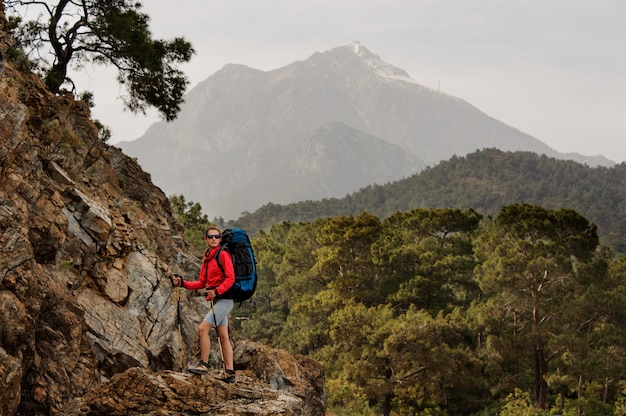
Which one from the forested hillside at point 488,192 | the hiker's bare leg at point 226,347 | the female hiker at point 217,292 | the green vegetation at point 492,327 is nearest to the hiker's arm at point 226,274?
the female hiker at point 217,292

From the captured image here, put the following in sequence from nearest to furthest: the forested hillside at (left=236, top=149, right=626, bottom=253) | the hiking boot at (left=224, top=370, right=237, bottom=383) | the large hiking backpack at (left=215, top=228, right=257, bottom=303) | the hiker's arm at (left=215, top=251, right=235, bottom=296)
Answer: the hiking boot at (left=224, top=370, right=237, bottom=383), the hiker's arm at (left=215, top=251, right=235, bottom=296), the large hiking backpack at (left=215, top=228, right=257, bottom=303), the forested hillside at (left=236, top=149, right=626, bottom=253)

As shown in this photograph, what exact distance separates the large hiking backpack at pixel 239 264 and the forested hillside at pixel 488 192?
133011mm

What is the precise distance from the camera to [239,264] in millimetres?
6906

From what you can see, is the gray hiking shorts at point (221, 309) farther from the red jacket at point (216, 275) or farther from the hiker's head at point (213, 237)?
the hiker's head at point (213, 237)

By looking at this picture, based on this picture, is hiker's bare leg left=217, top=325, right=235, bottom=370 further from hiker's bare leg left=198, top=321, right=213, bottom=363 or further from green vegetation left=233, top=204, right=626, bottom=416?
green vegetation left=233, top=204, right=626, bottom=416

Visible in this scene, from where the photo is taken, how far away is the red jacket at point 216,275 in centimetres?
679

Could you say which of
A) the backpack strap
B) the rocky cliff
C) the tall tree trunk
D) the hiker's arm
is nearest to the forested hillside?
the tall tree trunk

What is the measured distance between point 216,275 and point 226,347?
2.90 ft

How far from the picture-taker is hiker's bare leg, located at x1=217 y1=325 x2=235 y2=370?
6.79 m

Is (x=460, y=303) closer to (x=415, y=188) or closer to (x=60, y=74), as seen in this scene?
(x=60, y=74)

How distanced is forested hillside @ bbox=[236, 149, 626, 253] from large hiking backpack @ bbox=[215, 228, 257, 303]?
133011 mm

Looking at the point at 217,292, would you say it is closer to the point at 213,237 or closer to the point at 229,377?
the point at 213,237

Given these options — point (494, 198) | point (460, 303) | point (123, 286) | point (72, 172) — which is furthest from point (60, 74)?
point (494, 198)

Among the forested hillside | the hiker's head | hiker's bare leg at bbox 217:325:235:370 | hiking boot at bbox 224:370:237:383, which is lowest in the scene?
hiking boot at bbox 224:370:237:383
